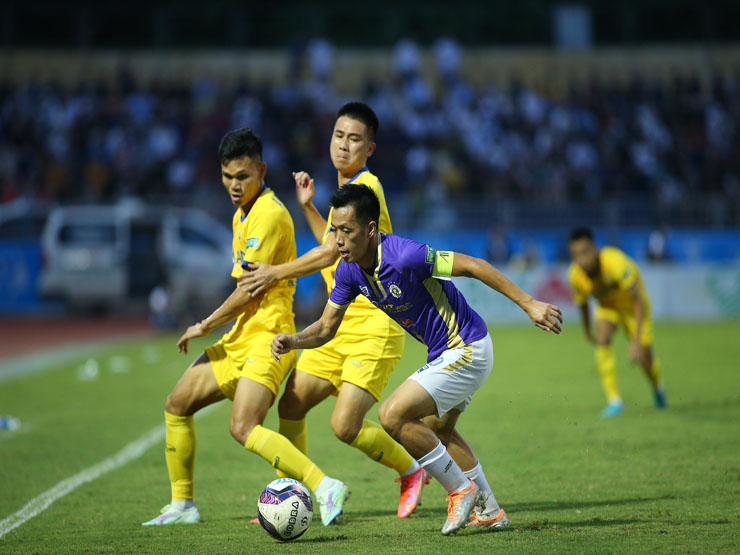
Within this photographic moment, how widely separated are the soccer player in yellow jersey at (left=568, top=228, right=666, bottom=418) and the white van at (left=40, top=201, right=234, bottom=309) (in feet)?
48.3

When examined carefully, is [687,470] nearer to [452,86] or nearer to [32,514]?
[32,514]

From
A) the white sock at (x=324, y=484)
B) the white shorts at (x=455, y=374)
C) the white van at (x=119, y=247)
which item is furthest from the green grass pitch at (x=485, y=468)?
the white van at (x=119, y=247)

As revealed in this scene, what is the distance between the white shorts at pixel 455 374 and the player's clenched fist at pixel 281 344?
75 cm

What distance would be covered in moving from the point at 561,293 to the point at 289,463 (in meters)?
18.1

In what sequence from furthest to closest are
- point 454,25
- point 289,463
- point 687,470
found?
point 454,25, point 687,470, point 289,463

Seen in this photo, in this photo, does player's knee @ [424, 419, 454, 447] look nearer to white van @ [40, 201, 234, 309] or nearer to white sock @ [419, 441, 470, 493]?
white sock @ [419, 441, 470, 493]

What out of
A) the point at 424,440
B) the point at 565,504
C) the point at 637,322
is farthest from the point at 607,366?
the point at 424,440

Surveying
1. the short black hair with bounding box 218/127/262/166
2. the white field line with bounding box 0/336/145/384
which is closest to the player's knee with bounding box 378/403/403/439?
the short black hair with bounding box 218/127/262/166

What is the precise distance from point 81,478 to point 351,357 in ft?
10.2

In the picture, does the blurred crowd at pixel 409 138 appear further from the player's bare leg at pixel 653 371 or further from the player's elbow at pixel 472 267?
the player's elbow at pixel 472 267

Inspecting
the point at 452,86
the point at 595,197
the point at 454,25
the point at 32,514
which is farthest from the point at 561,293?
the point at 32,514

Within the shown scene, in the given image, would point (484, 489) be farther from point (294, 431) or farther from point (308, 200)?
point (308, 200)

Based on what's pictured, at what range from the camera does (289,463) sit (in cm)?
587

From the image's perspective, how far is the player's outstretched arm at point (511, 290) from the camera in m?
5.23
